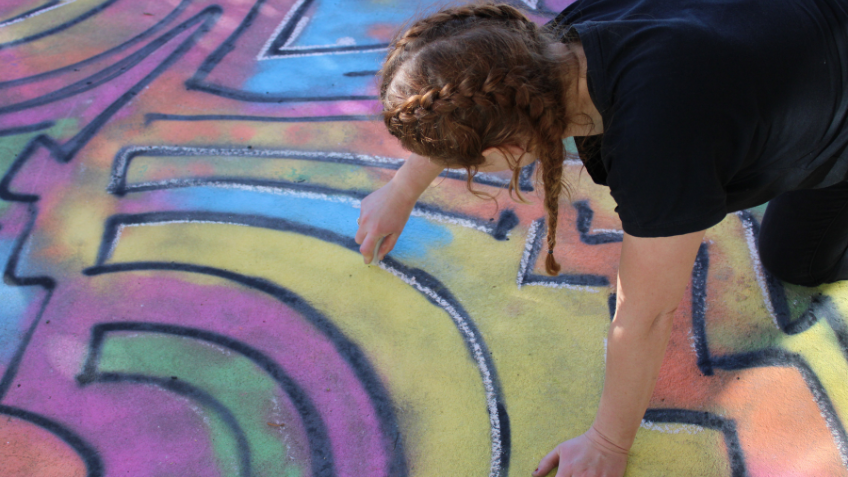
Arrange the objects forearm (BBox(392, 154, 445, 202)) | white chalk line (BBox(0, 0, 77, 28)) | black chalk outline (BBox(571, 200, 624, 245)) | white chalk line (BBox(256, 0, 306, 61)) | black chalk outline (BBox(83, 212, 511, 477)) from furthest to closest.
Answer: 1. white chalk line (BBox(0, 0, 77, 28))
2. white chalk line (BBox(256, 0, 306, 61))
3. black chalk outline (BBox(571, 200, 624, 245))
4. forearm (BBox(392, 154, 445, 202))
5. black chalk outline (BBox(83, 212, 511, 477))

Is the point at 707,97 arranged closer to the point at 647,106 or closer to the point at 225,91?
the point at 647,106

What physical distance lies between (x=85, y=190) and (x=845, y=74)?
258cm

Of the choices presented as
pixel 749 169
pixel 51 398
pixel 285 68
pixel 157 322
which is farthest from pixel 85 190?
pixel 749 169

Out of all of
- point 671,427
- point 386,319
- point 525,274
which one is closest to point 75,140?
point 386,319

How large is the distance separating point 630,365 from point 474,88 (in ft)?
2.41

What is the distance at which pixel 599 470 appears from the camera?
59.3 inches

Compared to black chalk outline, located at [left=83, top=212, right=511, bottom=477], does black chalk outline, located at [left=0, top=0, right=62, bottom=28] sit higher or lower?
higher

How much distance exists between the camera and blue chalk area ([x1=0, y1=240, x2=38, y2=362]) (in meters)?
1.86

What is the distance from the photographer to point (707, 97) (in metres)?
1.08

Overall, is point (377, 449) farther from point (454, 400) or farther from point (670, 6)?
point (670, 6)

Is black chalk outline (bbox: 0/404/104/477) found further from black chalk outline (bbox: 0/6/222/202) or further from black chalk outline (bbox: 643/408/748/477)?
black chalk outline (bbox: 643/408/748/477)

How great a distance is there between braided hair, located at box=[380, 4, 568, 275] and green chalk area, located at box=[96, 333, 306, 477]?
3.25 feet

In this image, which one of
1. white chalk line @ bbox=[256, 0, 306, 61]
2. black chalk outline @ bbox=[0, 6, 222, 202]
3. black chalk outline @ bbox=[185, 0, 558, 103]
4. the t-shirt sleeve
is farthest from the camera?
white chalk line @ bbox=[256, 0, 306, 61]

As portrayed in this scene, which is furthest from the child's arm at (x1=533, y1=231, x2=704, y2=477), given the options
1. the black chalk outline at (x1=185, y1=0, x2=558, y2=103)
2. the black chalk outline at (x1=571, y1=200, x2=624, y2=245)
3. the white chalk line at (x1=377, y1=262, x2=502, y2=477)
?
the black chalk outline at (x1=185, y1=0, x2=558, y2=103)
